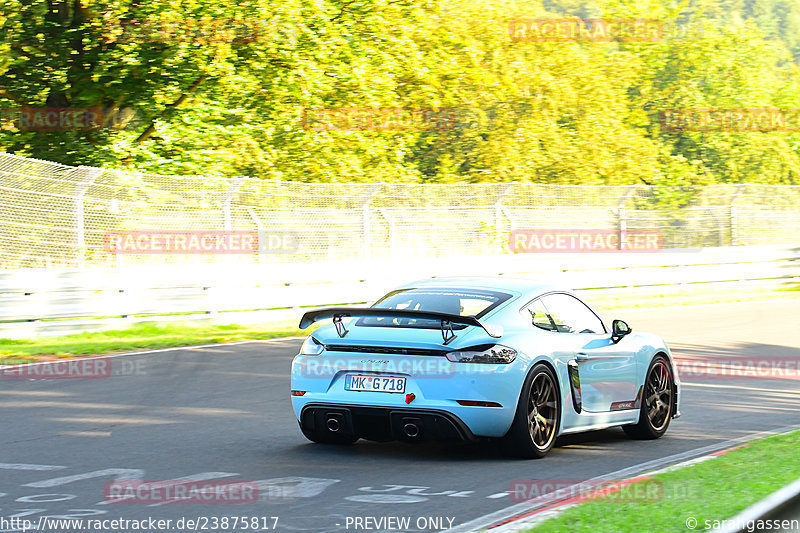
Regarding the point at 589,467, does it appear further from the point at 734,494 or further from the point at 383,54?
the point at 383,54

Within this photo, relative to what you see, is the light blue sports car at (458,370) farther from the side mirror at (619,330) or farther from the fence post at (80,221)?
the fence post at (80,221)

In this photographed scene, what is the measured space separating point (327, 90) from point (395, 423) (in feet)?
71.0

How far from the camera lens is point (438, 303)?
861 cm

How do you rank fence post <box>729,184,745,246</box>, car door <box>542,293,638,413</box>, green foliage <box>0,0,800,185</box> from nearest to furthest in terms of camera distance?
car door <box>542,293,638,413</box> < green foliage <box>0,0,800,185</box> < fence post <box>729,184,745,246</box>

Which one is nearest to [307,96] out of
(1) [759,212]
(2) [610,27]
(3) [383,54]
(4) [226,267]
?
(3) [383,54]

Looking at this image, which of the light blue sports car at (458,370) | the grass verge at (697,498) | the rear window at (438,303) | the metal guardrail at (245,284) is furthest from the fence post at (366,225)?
the grass verge at (697,498)

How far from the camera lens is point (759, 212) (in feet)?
105

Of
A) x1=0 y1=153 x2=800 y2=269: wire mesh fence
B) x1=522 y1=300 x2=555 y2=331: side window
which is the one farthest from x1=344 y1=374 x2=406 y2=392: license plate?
x1=0 y1=153 x2=800 y2=269: wire mesh fence

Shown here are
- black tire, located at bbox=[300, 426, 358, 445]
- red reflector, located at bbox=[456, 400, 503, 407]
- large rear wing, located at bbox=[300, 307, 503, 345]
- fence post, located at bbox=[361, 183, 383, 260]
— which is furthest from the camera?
fence post, located at bbox=[361, 183, 383, 260]

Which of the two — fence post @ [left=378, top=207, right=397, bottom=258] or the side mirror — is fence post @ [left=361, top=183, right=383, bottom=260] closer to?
fence post @ [left=378, top=207, right=397, bottom=258]

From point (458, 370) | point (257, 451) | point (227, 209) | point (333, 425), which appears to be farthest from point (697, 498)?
point (227, 209)

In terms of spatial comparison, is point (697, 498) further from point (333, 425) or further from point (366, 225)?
point (366, 225)

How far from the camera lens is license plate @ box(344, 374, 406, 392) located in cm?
783

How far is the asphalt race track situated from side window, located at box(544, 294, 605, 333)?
94cm
